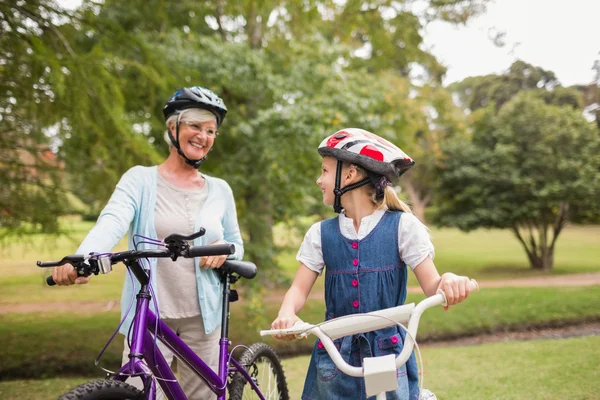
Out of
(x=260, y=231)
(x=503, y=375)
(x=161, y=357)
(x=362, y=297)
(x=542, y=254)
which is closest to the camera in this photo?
(x=362, y=297)

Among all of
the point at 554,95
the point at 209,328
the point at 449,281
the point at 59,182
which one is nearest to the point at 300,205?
the point at 59,182

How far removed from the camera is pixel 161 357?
231cm

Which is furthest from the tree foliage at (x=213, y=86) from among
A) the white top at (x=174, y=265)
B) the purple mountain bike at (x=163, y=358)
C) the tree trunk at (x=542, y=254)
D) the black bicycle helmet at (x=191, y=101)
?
the tree trunk at (x=542, y=254)

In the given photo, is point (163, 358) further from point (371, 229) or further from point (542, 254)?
point (542, 254)

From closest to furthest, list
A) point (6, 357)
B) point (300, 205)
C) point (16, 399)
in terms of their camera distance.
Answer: point (16, 399), point (6, 357), point (300, 205)

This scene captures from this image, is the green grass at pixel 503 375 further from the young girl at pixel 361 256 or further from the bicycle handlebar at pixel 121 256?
the bicycle handlebar at pixel 121 256

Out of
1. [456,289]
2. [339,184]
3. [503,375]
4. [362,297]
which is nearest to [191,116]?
[339,184]

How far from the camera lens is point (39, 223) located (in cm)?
686

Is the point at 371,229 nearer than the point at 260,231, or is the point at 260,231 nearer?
the point at 371,229

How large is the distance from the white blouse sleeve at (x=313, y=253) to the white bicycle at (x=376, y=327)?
1.21 ft

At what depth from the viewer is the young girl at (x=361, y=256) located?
2055 millimetres

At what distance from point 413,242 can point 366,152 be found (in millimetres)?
369

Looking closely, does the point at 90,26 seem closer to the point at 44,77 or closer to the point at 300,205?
the point at 44,77

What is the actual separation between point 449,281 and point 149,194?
4.67 feet
